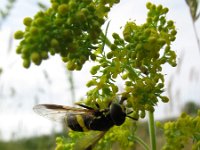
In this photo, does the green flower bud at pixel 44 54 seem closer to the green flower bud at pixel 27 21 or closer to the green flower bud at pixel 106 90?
the green flower bud at pixel 27 21

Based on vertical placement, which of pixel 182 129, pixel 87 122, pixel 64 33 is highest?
pixel 64 33

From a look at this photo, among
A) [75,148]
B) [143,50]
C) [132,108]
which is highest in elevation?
[143,50]

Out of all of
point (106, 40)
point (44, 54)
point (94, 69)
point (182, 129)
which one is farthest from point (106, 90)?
point (44, 54)

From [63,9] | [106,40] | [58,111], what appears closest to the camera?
[63,9]

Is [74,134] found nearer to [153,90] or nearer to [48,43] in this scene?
[153,90]

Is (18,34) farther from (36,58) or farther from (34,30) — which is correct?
(36,58)

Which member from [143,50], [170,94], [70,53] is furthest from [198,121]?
[170,94]

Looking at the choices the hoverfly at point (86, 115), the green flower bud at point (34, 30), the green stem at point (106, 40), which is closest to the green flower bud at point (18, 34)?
the green flower bud at point (34, 30)

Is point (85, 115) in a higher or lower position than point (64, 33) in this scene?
lower

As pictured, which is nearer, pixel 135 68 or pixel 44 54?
pixel 44 54
